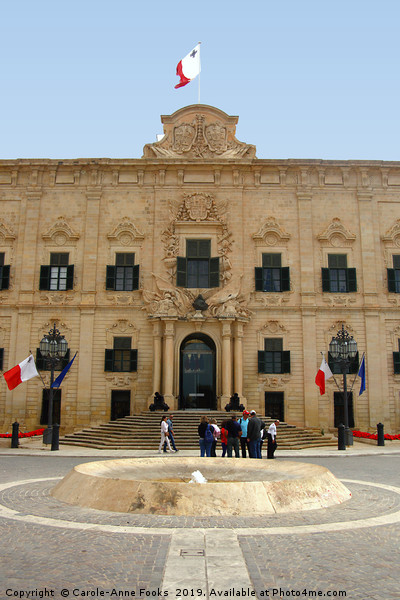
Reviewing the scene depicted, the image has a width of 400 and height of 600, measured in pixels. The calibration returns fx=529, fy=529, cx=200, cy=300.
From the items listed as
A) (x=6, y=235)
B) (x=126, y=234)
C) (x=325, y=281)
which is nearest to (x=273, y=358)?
(x=325, y=281)

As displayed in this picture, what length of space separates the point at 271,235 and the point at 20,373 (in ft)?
46.1

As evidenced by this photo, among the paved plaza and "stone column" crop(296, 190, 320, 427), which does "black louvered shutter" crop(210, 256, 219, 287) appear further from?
the paved plaza

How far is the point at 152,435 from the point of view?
2125cm

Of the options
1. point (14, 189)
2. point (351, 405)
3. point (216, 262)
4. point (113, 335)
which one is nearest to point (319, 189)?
point (216, 262)

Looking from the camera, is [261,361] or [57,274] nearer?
[261,361]

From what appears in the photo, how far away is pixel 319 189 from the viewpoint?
90.8 ft

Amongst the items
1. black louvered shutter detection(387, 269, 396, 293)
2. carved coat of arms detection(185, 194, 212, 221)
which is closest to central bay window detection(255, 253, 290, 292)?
carved coat of arms detection(185, 194, 212, 221)

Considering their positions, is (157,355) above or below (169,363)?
above

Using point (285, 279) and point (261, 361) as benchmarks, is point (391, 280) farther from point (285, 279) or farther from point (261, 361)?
point (261, 361)

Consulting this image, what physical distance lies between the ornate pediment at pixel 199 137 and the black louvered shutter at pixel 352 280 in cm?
792

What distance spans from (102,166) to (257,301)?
1068 cm

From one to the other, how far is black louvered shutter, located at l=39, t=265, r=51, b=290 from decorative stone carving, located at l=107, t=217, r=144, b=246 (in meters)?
3.53

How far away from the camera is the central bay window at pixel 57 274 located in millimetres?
26594

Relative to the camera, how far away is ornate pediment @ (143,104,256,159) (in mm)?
27891
